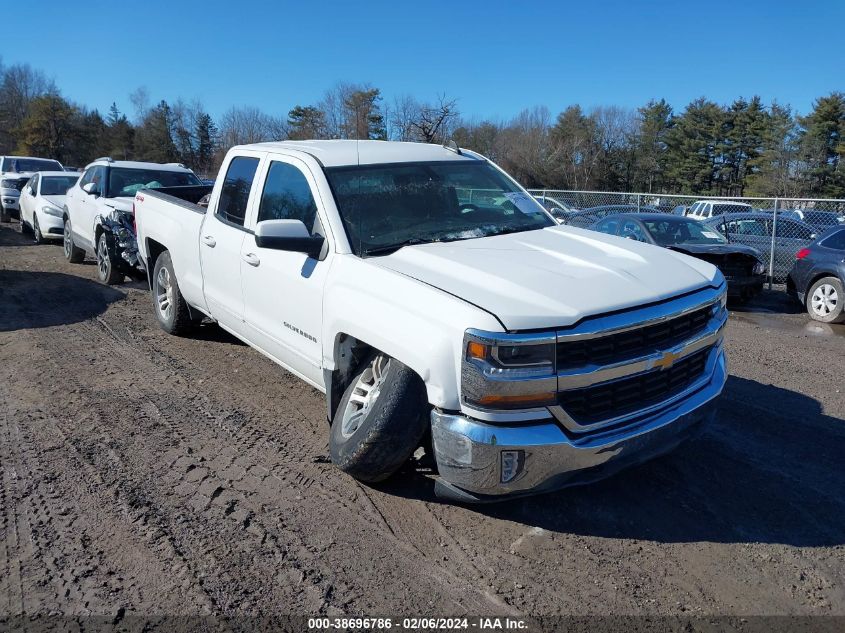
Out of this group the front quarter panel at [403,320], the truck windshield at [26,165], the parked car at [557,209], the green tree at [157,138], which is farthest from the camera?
the green tree at [157,138]

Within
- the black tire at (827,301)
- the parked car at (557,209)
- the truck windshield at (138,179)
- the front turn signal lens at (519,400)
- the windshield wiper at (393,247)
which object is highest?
the truck windshield at (138,179)

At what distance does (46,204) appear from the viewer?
13984mm

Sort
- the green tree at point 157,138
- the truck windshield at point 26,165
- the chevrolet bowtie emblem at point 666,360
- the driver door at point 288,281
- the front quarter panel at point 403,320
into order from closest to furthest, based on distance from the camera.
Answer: the front quarter panel at point 403,320, the chevrolet bowtie emblem at point 666,360, the driver door at point 288,281, the truck windshield at point 26,165, the green tree at point 157,138

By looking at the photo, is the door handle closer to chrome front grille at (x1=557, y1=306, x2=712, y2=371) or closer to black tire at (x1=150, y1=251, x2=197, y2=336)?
black tire at (x1=150, y1=251, x2=197, y2=336)

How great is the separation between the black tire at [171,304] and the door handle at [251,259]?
1.89 m

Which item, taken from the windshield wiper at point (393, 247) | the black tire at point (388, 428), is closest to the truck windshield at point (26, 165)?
the windshield wiper at point (393, 247)

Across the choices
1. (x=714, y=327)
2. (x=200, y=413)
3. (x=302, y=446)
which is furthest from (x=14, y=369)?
(x=714, y=327)

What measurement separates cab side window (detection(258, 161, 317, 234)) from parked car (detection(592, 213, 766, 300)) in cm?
706

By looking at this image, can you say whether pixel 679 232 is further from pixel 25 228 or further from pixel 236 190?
pixel 25 228

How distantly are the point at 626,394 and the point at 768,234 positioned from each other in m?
12.0

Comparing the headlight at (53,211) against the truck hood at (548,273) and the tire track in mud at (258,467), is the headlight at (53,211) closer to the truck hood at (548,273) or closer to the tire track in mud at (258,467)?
the tire track in mud at (258,467)

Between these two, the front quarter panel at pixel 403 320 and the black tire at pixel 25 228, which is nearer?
Result: the front quarter panel at pixel 403 320

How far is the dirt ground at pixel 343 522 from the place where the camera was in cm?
293

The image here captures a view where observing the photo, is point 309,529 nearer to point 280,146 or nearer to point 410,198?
point 410,198
